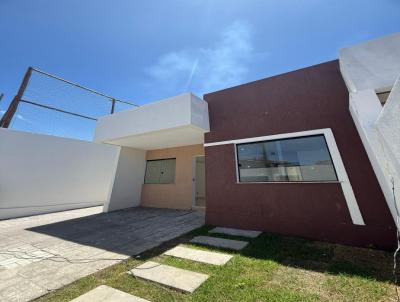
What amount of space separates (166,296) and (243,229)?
310 cm

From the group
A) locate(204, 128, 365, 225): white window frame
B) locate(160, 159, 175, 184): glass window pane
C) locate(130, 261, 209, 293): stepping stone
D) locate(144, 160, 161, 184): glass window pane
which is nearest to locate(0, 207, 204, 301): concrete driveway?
locate(130, 261, 209, 293): stepping stone

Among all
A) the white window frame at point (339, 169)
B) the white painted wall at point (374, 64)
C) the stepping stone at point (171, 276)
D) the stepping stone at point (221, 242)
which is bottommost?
the stepping stone at point (171, 276)

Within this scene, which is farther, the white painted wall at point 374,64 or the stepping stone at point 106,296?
the white painted wall at point 374,64

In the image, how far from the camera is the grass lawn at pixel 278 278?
7.16ft

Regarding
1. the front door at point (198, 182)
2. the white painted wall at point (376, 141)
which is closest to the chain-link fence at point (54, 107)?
the front door at point (198, 182)

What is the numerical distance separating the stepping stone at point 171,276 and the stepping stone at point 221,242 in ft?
3.94

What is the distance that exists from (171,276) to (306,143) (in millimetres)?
4061

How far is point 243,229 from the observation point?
4.90 m

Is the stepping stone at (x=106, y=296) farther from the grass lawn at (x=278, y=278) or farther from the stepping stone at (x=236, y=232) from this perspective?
the stepping stone at (x=236, y=232)

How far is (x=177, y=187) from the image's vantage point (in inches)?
333

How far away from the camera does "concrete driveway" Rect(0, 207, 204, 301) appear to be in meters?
2.68

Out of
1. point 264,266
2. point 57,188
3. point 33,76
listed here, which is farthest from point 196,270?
point 33,76

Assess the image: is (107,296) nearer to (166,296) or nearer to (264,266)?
(166,296)

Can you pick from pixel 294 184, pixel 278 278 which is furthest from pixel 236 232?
pixel 278 278
